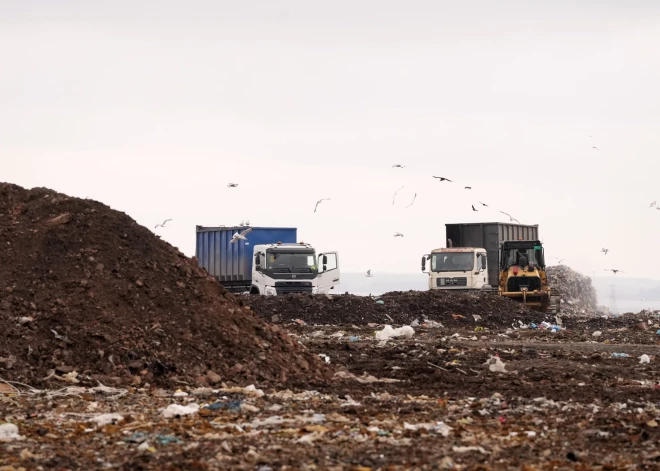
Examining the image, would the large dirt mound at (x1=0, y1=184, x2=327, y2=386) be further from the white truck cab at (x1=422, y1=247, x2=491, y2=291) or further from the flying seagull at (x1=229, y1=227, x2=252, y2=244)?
the white truck cab at (x1=422, y1=247, x2=491, y2=291)

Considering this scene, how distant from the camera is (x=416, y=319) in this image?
2819 centimetres

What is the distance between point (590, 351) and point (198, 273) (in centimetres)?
739

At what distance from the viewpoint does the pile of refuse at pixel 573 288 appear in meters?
48.0

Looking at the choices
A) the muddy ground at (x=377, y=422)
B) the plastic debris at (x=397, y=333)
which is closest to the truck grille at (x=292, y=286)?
the plastic debris at (x=397, y=333)

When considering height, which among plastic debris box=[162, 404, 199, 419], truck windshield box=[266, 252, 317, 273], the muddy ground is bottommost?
the muddy ground

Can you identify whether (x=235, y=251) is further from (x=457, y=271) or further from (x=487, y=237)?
(x=487, y=237)

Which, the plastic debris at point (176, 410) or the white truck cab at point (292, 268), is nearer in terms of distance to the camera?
the plastic debris at point (176, 410)

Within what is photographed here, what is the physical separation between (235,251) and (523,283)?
10184 millimetres

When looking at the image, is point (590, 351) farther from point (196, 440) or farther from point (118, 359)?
point (196, 440)

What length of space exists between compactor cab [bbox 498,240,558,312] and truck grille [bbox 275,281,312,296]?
6379 millimetres

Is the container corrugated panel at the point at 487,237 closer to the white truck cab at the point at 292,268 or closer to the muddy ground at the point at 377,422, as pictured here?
the white truck cab at the point at 292,268

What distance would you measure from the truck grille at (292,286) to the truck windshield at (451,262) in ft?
14.9

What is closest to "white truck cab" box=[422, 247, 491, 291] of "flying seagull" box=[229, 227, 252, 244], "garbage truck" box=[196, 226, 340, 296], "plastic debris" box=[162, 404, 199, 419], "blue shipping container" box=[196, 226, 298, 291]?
"garbage truck" box=[196, 226, 340, 296]

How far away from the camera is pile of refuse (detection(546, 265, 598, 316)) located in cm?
4800
